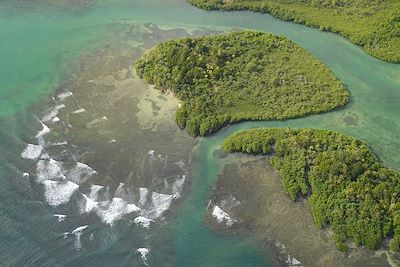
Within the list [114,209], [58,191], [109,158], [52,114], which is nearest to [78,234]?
[114,209]

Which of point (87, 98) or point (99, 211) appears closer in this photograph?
point (99, 211)

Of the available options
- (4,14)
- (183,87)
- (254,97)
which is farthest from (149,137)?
(4,14)

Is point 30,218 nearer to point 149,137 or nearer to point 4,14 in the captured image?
point 149,137

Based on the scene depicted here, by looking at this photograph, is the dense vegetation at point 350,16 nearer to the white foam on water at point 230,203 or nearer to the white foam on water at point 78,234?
the white foam on water at point 230,203

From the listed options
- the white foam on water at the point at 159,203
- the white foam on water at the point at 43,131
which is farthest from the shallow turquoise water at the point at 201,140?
the white foam on water at the point at 159,203

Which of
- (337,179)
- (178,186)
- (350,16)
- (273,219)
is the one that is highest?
(350,16)

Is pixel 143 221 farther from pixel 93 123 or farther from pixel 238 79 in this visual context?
pixel 238 79
